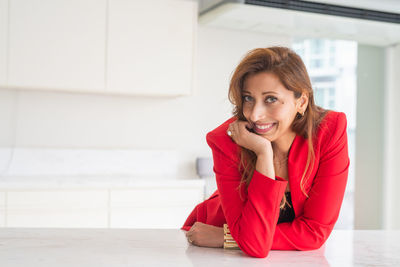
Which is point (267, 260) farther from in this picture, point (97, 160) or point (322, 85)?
point (322, 85)

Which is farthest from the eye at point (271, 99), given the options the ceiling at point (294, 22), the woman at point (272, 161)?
the ceiling at point (294, 22)

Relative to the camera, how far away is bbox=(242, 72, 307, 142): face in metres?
1.42

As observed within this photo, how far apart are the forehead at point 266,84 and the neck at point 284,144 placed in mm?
189

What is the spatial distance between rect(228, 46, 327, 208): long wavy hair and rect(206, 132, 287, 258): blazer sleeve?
40 millimetres

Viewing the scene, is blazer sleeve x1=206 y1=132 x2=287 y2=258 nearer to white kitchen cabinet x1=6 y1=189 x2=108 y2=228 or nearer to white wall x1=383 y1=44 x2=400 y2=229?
white kitchen cabinet x1=6 y1=189 x2=108 y2=228

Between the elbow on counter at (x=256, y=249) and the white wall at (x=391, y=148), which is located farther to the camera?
the white wall at (x=391, y=148)

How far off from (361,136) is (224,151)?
3923 millimetres

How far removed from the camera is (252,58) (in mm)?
1440

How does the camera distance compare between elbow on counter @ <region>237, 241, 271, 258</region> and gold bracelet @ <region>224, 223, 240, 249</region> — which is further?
gold bracelet @ <region>224, 223, 240, 249</region>

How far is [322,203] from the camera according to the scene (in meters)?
1.44

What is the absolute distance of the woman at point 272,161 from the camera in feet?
4.50

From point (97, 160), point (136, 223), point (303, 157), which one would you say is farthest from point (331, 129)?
point (97, 160)

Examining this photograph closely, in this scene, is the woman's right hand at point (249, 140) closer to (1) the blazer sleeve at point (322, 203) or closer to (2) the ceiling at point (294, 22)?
(1) the blazer sleeve at point (322, 203)

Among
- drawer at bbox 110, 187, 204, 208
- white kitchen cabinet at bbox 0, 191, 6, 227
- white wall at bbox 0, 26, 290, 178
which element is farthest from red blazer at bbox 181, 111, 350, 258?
white wall at bbox 0, 26, 290, 178
